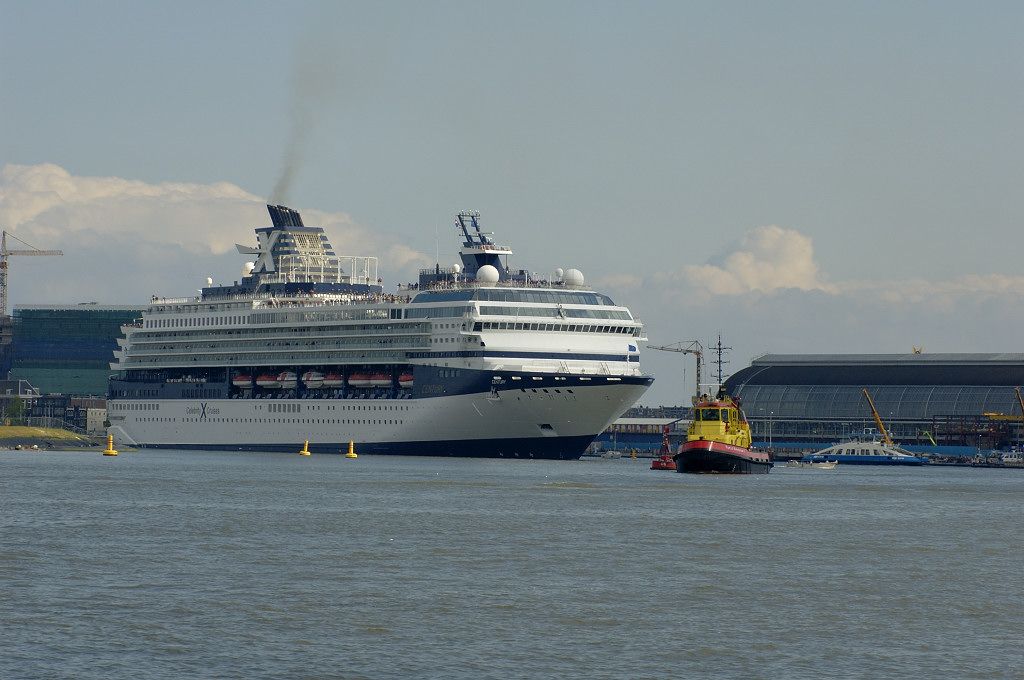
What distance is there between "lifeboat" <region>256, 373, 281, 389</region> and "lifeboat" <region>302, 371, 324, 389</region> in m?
3.59

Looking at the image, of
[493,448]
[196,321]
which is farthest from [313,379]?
[493,448]

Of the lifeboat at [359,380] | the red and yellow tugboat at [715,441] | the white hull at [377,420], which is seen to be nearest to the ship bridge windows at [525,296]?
the white hull at [377,420]

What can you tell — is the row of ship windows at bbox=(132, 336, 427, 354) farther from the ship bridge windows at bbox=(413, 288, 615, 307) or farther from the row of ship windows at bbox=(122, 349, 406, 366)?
the ship bridge windows at bbox=(413, 288, 615, 307)

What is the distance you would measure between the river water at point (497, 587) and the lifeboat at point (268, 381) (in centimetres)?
6958

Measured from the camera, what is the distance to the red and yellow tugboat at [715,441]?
120125mm

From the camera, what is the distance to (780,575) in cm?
5331

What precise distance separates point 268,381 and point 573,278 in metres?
31.7

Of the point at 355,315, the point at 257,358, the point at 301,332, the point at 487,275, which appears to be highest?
the point at 487,275

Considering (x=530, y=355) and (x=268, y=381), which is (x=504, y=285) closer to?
(x=530, y=355)

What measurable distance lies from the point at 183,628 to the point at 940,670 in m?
17.1

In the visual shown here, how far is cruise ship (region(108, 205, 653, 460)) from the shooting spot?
141m

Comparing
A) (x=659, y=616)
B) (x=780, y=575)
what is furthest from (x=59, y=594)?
(x=780, y=575)

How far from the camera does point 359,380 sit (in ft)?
500

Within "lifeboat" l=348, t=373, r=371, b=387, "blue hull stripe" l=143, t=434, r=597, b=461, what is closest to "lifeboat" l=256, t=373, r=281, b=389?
"lifeboat" l=348, t=373, r=371, b=387
